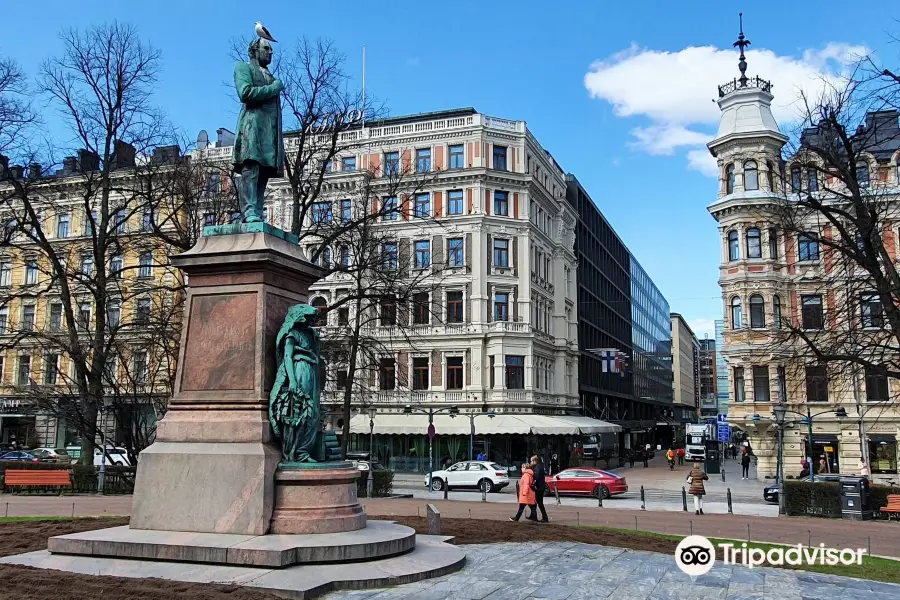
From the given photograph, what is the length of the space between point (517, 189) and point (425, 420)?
51.9 feet

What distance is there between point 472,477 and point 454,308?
1649cm

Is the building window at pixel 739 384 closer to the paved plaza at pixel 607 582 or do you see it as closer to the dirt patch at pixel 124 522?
the dirt patch at pixel 124 522

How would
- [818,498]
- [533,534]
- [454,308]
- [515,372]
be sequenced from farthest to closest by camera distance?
[454,308], [515,372], [818,498], [533,534]

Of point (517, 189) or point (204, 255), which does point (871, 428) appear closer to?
point (517, 189)

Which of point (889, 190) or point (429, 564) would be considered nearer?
point (429, 564)

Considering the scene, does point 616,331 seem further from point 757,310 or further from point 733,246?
point 757,310

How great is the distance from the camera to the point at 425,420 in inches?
1868

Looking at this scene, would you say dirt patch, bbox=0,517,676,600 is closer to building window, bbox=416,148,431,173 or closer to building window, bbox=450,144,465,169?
building window, bbox=416,148,431,173

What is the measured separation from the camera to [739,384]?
4525 cm

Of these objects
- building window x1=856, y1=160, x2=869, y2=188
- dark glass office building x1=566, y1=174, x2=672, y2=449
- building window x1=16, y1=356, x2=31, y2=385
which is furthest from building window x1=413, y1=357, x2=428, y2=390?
building window x1=16, y1=356, x2=31, y2=385

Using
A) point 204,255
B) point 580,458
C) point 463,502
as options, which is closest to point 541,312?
point 580,458

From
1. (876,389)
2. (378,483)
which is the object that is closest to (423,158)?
(378,483)

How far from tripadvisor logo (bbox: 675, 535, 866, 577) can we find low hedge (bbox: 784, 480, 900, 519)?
10.5 meters

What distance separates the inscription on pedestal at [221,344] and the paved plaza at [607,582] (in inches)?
148
